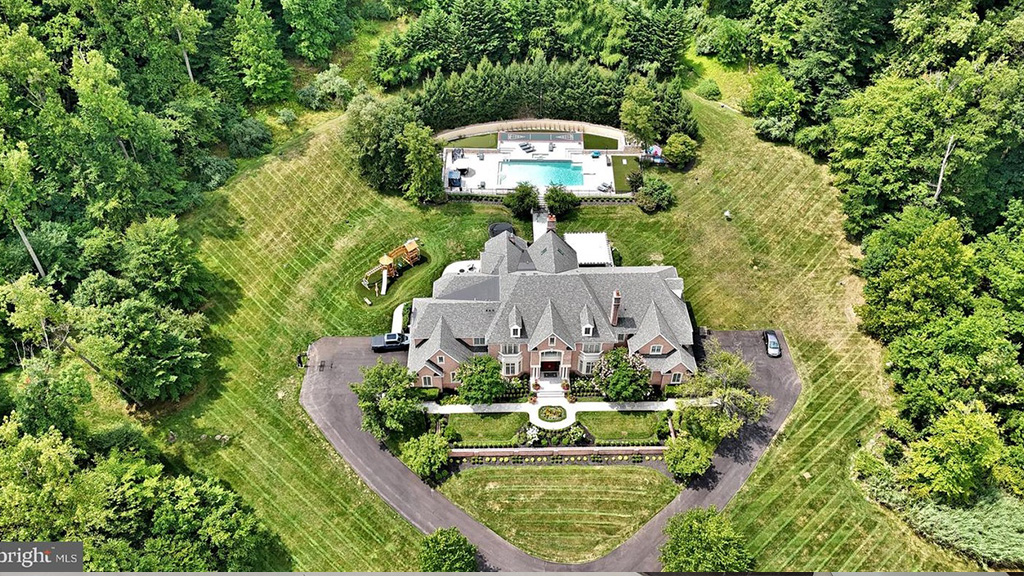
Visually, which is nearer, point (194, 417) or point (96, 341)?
point (96, 341)

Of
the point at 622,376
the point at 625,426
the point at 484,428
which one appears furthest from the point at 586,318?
the point at 484,428

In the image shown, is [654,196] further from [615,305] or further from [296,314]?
[296,314]

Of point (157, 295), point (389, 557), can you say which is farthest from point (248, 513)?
point (157, 295)

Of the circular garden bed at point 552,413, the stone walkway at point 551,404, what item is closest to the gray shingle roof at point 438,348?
the stone walkway at point 551,404

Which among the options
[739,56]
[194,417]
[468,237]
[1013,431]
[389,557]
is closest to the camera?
[389,557]

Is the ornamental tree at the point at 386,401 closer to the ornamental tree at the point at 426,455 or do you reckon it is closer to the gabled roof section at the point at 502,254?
the ornamental tree at the point at 426,455

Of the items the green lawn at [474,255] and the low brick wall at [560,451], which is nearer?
the green lawn at [474,255]

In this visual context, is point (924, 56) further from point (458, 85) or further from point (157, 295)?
point (157, 295)
